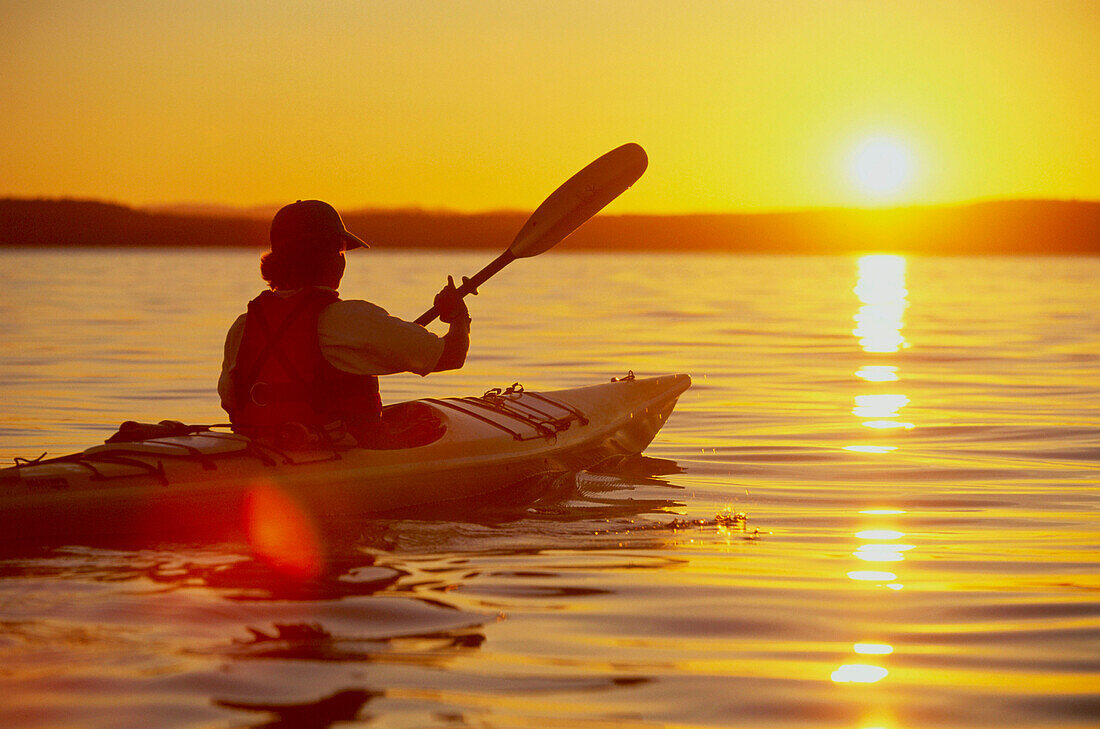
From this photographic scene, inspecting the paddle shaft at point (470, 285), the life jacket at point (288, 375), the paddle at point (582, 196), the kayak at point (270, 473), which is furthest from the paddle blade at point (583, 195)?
the life jacket at point (288, 375)

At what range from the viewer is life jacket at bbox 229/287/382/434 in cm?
625

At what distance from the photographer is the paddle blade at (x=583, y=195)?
9.01 metres

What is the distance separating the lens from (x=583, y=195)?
9086 mm

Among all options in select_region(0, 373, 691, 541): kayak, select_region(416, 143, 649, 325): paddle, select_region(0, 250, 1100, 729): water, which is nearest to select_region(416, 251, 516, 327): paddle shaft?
select_region(416, 143, 649, 325): paddle

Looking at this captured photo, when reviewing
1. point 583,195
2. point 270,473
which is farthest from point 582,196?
point 270,473

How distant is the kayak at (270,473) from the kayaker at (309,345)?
15cm

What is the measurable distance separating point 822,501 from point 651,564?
225 centimetres

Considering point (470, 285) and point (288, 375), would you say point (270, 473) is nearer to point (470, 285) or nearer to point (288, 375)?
Answer: point (288, 375)

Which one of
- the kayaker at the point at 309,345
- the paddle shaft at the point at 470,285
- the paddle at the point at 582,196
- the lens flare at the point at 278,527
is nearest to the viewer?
the lens flare at the point at 278,527

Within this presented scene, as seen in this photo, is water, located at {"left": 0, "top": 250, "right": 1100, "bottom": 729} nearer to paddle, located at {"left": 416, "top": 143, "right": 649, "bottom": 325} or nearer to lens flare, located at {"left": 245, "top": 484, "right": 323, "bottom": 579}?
lens flare, located at {"left": 245, "top": 484, "right": 323, "bottom": 579}

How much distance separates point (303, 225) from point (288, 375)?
27.7 inches

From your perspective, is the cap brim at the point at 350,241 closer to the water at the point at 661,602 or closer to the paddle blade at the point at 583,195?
the water at the point at 661,602

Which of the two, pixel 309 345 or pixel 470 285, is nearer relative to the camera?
pixel 309 345

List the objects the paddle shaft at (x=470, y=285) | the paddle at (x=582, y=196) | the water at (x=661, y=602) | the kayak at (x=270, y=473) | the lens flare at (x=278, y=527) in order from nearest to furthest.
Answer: the water at (x=661, y=602), the kayak at (x=270, y=473), the lens flare at (x=278, y=527), the paddle shaft at (x=470, y=285), the paddle at (x=582, y=196)
